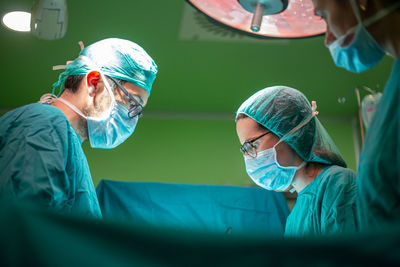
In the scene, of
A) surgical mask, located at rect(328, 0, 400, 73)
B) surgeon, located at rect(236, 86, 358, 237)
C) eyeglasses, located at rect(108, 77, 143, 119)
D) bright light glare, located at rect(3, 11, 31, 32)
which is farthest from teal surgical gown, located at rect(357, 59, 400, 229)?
bright light glare, located at rect(3, 11, 31, 32)

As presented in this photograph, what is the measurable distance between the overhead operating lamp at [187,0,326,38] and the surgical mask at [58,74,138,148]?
2.21 ft

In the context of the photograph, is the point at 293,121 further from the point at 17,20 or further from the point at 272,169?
the point at 17,20

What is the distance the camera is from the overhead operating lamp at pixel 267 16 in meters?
1.64

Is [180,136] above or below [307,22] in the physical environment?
below

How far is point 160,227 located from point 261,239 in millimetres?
194

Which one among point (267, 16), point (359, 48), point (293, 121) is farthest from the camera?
point (293, 121)

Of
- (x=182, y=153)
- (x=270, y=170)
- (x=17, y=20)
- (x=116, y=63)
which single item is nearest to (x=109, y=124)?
(x=116, y=63)

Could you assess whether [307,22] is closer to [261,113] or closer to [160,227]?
[261,113]

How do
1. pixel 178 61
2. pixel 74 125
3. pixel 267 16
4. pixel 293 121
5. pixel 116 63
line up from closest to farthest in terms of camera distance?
pixel 267 16 → pixel 74 125 → pixel 116 63 → pixel 293 121 → pixel 178 61

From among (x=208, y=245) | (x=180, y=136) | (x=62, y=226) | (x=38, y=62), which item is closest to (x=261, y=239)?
(x=208, y=245)

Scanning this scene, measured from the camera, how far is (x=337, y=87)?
13.1ft

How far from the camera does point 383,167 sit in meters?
1.19

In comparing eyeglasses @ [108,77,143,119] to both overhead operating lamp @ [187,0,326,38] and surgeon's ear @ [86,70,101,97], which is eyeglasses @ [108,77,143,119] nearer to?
surgeon's ear @ [86,70,101,97]

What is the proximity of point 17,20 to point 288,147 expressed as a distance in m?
2.17
